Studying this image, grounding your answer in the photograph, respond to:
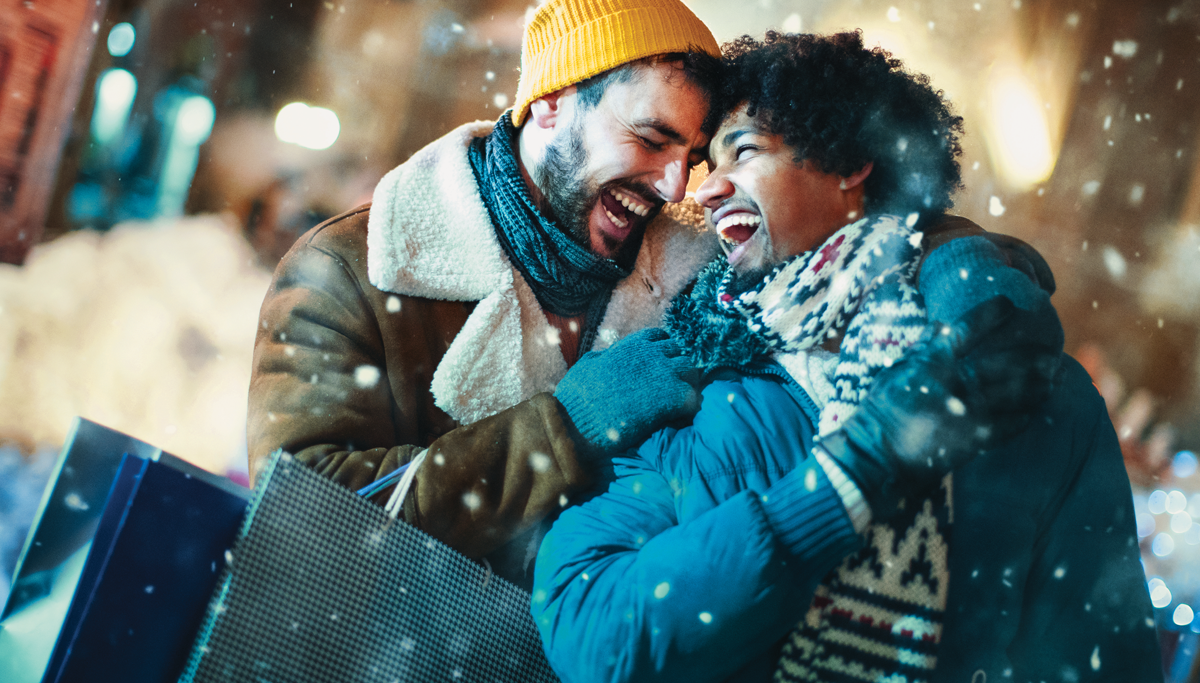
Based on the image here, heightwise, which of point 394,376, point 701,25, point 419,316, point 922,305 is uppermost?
point 701,25

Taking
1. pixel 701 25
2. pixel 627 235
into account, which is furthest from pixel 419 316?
pixel 701 25

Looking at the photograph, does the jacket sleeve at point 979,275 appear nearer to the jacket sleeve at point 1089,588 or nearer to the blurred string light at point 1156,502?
the jacket sleeve at point 1089,588

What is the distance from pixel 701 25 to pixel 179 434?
1.88m

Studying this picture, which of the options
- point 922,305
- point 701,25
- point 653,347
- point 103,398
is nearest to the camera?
point 922,305

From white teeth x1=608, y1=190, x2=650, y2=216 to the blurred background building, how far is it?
515mm

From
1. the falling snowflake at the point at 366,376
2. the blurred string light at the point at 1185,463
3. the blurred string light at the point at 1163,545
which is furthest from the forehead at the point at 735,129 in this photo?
the blurred string light at the point at 1163,545

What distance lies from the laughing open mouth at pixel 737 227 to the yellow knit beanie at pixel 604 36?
1.54 ft

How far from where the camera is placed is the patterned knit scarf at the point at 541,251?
4.64 feet

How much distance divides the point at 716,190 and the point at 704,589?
0.68 m

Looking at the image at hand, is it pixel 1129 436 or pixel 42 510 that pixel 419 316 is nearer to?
pixel 42 510

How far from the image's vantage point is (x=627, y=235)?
5.00 ft

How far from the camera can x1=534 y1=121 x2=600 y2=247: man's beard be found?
4.76ft

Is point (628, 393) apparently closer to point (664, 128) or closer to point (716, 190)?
point (716, 190)

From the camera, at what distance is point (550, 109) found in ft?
5.00
